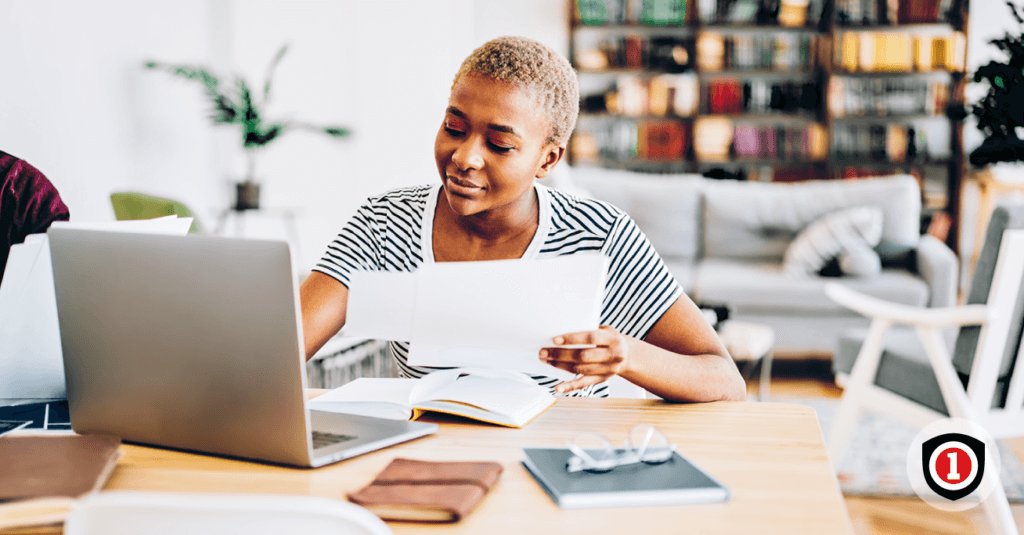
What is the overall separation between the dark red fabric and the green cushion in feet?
1.10

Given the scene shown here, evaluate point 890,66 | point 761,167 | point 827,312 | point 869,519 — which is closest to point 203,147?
point 827,312

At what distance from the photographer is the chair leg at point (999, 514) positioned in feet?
5.39

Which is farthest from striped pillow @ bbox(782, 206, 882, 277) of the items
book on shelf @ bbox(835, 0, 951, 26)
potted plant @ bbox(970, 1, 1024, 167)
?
book on shelf @ bbox(835, 0, 951, 26)

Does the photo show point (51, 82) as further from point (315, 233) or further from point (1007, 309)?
point (1007, 309)

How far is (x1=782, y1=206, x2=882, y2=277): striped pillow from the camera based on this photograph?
3.38m

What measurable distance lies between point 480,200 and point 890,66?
4688mm

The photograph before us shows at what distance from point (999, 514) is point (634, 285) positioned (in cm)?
114

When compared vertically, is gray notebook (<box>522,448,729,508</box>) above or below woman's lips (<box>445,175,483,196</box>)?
below

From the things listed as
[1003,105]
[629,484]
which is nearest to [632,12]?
[1003,105]

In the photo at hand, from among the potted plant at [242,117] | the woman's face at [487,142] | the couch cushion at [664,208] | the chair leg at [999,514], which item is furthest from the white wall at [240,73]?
the chair leg at [999,514]

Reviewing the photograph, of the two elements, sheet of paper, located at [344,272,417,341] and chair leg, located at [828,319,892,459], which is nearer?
sheet of paper, located at [344,272,417,341]

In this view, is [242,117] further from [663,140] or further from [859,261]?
[663,140]

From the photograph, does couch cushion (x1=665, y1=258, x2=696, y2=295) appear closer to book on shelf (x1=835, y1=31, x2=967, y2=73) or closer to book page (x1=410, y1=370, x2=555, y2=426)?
book on shelf (x1=835, y1=31, x2=967, y2=73)

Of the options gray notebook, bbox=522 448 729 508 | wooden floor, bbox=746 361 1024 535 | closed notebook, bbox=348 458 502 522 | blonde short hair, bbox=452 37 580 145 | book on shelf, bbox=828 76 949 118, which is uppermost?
book on shelf, bbox=828 76 949 118
